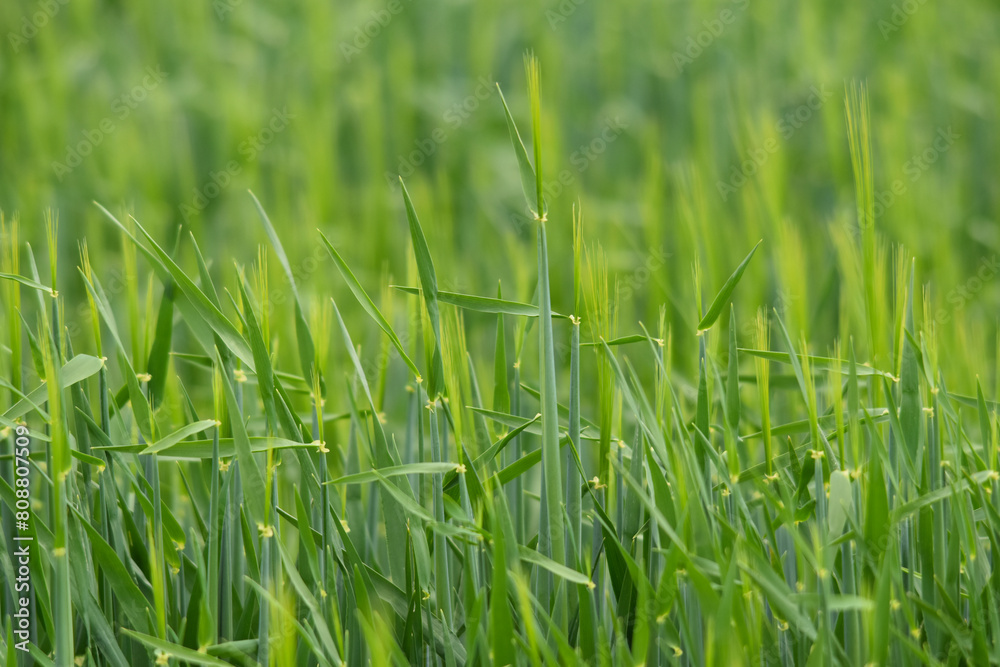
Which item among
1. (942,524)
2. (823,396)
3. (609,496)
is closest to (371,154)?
(823,396)

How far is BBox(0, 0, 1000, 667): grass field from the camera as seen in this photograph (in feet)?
1.49

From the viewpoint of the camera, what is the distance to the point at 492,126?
181 cm

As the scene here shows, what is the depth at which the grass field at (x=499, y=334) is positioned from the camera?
45cm

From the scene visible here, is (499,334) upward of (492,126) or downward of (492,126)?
downward

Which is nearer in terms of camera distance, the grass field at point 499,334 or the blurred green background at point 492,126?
the grass field at point 499,334

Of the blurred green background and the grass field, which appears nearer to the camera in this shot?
the grass field

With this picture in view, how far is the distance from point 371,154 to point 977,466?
1.32 meters

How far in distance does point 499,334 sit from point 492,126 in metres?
1.34

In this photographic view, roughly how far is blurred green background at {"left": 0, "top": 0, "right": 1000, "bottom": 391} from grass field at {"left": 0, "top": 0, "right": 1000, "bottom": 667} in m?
0.01

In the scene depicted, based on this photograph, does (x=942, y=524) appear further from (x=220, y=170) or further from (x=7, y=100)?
(x=7, y=100)

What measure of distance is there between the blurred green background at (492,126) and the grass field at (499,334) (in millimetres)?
10

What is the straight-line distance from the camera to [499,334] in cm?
54

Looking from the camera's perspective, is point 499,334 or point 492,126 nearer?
point 499,334

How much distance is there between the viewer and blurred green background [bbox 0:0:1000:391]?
57.8 inches
